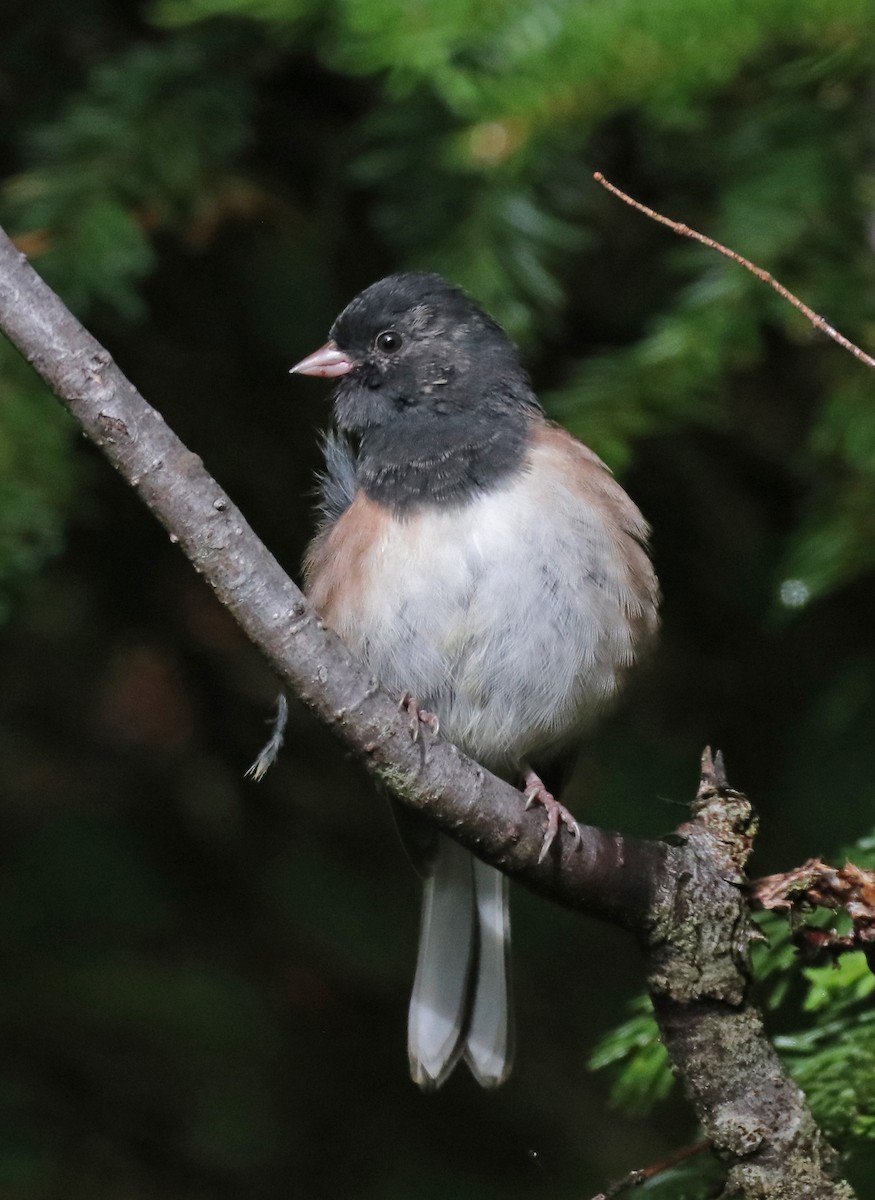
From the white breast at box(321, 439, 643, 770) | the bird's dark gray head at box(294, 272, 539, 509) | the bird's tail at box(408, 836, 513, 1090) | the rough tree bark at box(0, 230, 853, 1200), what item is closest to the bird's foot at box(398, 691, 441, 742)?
the rough tree bark at box(0, 230, 853, 1200)

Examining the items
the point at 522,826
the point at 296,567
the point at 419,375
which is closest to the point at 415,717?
the point at 522,826

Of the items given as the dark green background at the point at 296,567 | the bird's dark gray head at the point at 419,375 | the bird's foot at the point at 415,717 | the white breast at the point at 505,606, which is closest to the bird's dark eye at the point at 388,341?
the bird's dark gray head at the point at 419,375

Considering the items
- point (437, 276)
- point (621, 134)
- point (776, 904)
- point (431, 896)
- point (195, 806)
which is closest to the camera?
point (776, 904)

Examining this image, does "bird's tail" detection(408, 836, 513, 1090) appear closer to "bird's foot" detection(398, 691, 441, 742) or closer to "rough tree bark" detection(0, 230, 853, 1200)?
"bird's foot" detection(398, 691, 441, 742)

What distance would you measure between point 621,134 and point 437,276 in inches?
23.0

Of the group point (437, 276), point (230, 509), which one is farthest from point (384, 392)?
point (230, 509)

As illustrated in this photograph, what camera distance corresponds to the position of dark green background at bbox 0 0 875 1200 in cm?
186

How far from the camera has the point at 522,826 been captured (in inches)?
45.9

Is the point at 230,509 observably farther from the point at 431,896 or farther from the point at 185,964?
the point at 185,964

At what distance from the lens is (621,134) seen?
227 centimetres

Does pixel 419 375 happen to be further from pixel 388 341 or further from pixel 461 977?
pixel 461 977

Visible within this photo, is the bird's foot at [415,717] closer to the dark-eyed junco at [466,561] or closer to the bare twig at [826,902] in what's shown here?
Result: the dark-eyed junco at [466,561]

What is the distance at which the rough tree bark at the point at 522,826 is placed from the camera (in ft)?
3.43

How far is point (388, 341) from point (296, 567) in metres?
0.52
